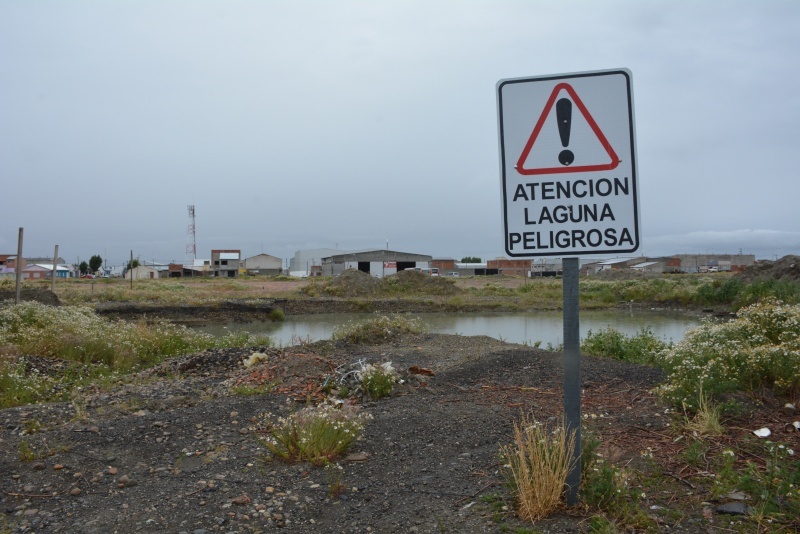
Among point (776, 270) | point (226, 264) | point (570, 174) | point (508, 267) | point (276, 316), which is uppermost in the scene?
point (226, 264)

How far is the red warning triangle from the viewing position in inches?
121

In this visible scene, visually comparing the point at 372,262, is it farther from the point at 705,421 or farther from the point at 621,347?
the point at 705,421

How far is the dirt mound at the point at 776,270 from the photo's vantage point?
112ft

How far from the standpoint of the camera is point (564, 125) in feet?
10.3

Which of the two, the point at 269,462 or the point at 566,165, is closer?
the point at 566,165

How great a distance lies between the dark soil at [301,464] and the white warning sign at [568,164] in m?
1.40

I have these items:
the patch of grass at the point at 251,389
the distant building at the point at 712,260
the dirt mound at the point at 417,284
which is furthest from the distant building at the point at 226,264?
the patch of grass at the point at 251,389

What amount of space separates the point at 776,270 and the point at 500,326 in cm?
2083

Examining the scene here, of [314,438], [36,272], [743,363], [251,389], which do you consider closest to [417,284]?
[251,389]

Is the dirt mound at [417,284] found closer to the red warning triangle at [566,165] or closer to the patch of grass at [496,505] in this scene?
the patch of grass at [496,505]

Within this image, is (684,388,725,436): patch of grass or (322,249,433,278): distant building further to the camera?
(322,249,433,278): distant building

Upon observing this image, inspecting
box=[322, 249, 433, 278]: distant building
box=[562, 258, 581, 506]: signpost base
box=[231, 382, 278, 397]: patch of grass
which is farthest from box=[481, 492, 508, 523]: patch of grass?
box=[322, 249, 433, 278]: distant building

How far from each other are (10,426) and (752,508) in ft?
18.3

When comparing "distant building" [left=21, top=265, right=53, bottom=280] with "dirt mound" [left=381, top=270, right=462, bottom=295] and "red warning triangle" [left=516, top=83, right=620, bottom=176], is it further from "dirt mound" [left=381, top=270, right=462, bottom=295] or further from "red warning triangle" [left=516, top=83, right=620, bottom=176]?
"red warning triangle" [left=516, top=83, right=620, bottom=176]
